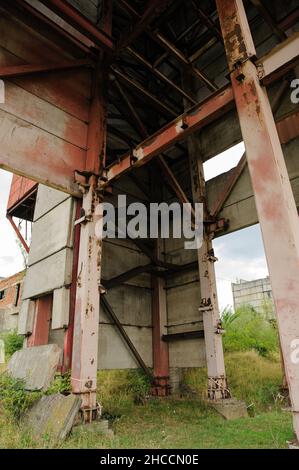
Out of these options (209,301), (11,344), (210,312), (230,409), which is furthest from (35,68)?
(11,344)

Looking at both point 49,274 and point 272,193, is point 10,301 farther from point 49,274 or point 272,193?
point 272,193

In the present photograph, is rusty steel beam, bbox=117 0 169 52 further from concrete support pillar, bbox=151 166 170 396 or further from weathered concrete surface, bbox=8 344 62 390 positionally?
weathered concrete surface, bbox=8 344 62 390

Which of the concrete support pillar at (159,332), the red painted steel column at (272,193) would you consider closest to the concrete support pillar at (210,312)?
the concrete support pillar at (159,332)

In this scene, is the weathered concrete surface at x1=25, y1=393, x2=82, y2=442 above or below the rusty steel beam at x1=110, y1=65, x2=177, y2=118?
below

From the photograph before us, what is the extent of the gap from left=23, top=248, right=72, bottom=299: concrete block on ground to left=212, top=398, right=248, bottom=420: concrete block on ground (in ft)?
11.7

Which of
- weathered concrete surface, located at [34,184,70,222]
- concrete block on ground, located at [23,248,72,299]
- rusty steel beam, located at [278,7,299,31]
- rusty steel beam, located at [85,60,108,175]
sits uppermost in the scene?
rusty steel beam, located at [278,7,299,31]

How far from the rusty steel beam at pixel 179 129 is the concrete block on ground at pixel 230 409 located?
4.56m

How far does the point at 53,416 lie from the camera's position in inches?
159

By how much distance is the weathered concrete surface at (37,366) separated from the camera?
183 inches

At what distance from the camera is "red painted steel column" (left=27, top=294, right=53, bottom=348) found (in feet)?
19.2

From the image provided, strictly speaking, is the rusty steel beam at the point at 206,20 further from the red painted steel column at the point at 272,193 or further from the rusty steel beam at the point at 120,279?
the rusty steel beam at the point at 120,279

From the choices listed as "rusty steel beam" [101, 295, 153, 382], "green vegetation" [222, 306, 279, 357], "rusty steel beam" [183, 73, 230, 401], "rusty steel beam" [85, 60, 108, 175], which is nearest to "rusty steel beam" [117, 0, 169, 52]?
"rusty steel beam" [85, 60, 108, 175]
